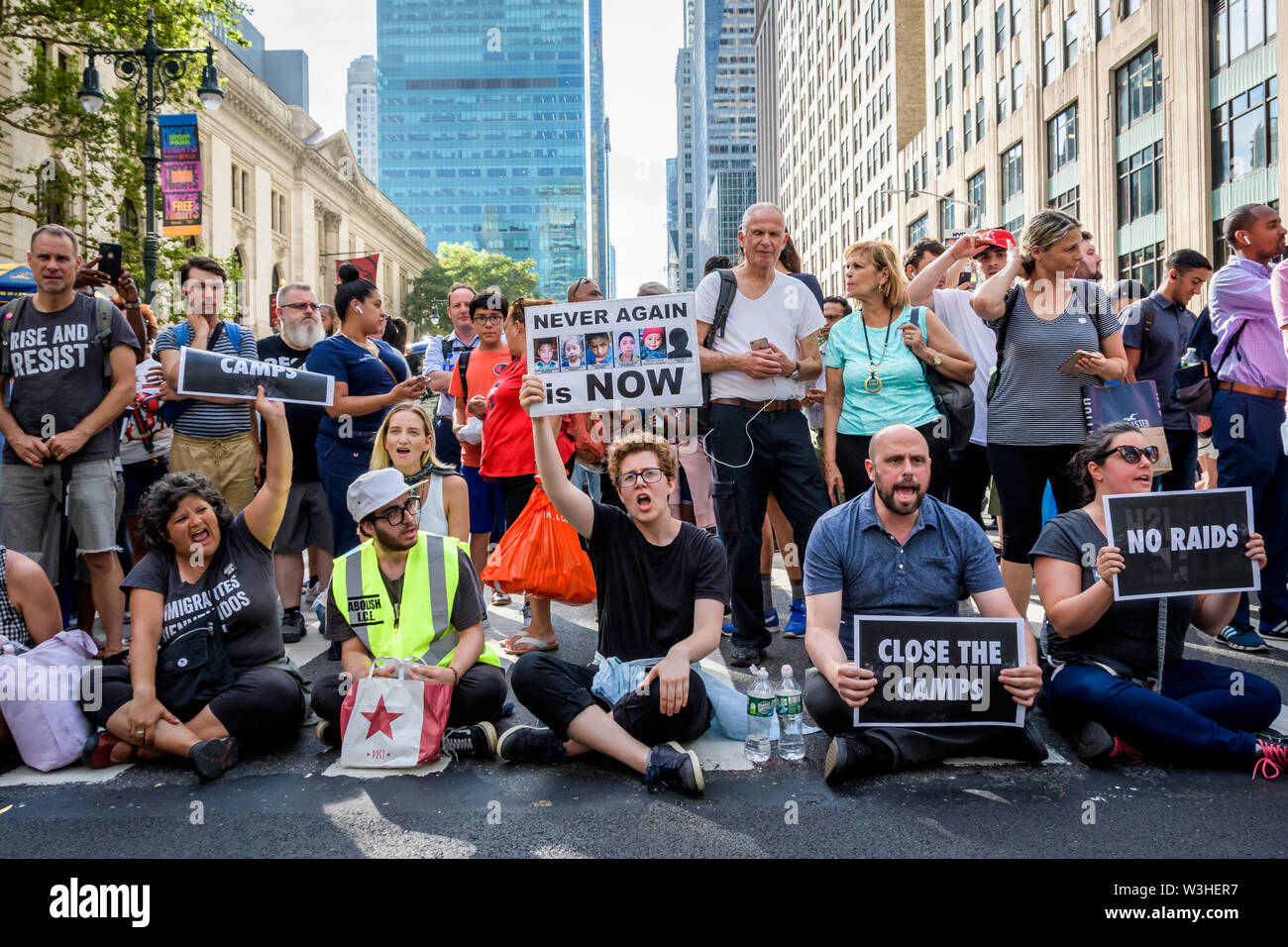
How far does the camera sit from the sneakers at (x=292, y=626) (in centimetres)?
642

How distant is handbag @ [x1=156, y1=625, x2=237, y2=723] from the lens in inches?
167

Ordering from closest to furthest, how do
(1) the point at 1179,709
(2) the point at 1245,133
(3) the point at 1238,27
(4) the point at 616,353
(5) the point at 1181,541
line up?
(1) the point at 1179,709, (5) the point at 1181,541, (4) the point at 616,353, (2) the point at 1245,133, (3) the point at 1238,27

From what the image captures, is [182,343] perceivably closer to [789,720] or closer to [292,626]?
[292,626]

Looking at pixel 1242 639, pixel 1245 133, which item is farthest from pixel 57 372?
pixel 1245 133

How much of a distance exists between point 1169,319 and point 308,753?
5.74m

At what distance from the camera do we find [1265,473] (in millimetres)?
5988

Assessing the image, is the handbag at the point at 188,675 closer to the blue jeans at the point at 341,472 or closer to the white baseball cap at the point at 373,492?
the white baseball cap at the point at 373,492

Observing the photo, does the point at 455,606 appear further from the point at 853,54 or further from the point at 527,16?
the point at 527,16

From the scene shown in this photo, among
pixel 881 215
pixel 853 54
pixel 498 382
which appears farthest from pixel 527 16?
pixel 498 382

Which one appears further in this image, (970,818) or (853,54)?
(853,54)

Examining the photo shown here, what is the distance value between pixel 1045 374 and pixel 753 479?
1620 mm

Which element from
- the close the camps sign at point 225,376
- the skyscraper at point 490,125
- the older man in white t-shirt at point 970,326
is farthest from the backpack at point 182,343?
the skyscraper at point 490,125
